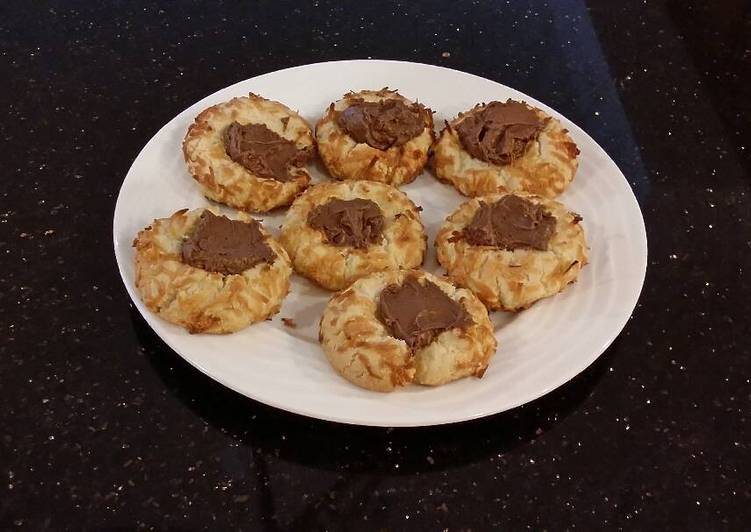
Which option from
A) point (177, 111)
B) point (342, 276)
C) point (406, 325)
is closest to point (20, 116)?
point (177, 111)

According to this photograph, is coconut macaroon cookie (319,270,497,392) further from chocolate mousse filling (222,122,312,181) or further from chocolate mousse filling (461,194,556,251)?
chocolate mousse filling (222,122,312,181)

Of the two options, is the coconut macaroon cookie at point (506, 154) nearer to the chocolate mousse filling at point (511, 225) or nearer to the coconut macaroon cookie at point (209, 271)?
the chocolate mousse filling at point (511, 225)

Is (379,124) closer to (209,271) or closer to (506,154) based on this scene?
(506,154)

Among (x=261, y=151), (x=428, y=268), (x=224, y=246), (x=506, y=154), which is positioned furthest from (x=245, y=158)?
(x=506, y=154)

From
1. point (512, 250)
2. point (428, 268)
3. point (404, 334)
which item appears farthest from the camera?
point (428, 268)

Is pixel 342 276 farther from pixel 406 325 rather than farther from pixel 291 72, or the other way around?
pixel 291 72

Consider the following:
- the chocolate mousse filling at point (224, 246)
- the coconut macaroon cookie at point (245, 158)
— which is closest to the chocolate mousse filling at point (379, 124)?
the coconut macaroon cookie at point (245, 158)
